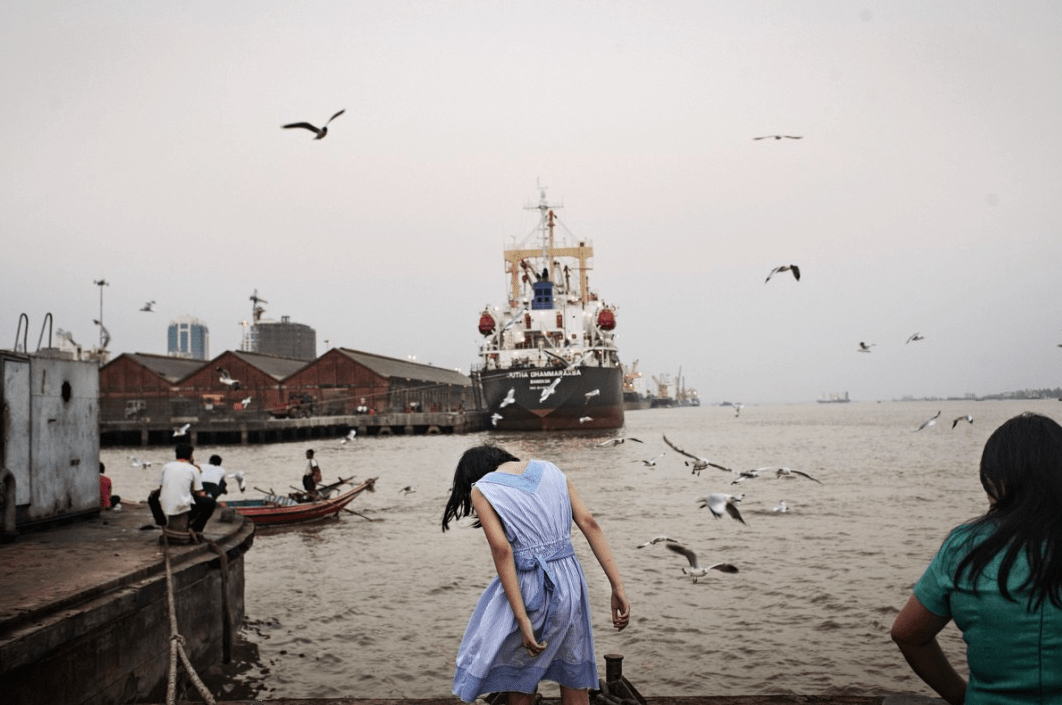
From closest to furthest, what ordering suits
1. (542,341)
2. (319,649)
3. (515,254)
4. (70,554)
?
(70,554) → (319,649) → (542,341) → (515,254)

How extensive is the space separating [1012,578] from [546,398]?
188 ft

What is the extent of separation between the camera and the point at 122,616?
6.98 meters

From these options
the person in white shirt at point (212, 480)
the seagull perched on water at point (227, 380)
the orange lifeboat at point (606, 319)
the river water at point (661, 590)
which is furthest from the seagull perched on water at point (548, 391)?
the person in white shirt at point (212, 480)

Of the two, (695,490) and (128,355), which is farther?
(128,355)

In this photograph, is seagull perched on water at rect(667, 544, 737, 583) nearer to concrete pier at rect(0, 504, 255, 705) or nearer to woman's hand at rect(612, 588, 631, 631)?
concrete pier at rect(0, 504, 255, 705)

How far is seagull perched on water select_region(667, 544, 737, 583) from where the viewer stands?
403 inches

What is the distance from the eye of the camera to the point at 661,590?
13.4 m

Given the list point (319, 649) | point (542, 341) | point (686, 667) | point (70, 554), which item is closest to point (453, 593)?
point (319, 649)

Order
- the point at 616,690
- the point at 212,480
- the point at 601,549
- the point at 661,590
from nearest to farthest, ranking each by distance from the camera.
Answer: the point at 601,549 → the point at 616,690 → the point at 212,480 → the point at 661,590

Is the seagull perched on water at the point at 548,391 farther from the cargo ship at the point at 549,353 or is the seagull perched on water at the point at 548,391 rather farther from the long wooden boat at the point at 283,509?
the long wooden boat at the point at 283,509

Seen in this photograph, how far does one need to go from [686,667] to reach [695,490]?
18133 millimetres

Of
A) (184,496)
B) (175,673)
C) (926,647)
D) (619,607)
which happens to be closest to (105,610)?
(175,673)

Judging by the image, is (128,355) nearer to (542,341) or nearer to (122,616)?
(542,341)

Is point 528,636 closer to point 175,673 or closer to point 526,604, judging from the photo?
point 526,604
